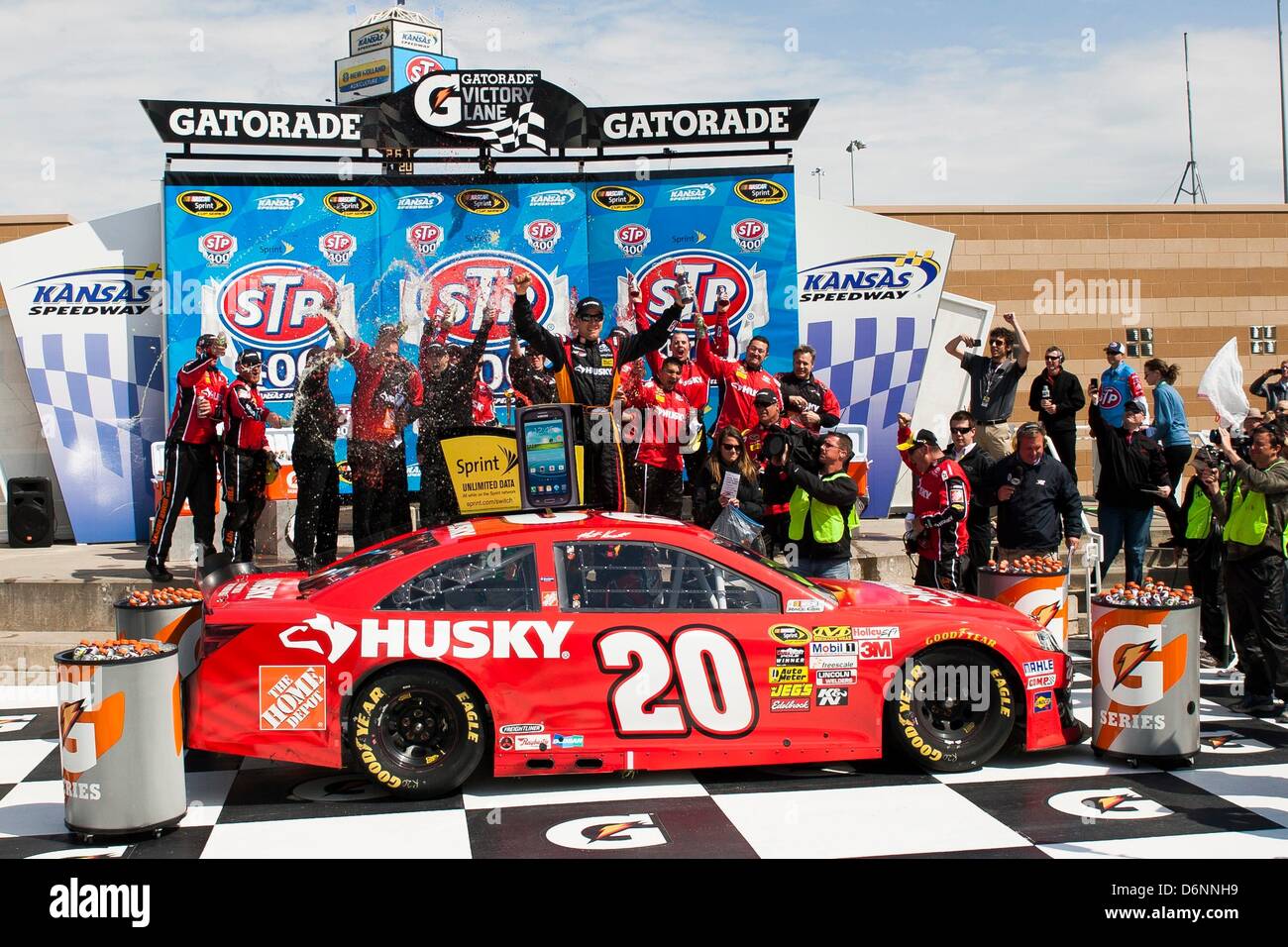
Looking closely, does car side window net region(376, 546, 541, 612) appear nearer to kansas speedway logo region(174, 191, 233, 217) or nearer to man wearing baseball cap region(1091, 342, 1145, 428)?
man wearing baseball cap region(1091, 342, 1145, 428)

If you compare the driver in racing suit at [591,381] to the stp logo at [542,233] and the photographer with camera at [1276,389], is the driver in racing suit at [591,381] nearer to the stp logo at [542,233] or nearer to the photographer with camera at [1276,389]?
the stp logo at [542,233]

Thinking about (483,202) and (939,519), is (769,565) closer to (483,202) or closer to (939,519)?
(939,519)

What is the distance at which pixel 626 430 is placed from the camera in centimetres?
984

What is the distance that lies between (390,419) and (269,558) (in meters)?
3.28

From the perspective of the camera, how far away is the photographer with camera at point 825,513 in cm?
806

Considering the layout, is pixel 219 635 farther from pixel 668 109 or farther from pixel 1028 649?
pixel 668 109

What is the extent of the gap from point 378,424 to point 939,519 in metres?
4.08

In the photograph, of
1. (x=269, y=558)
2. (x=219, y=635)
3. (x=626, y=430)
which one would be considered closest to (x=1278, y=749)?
(x=626, y=430)

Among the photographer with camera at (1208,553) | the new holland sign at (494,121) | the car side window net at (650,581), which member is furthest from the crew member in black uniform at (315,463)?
the photographer with camera at (1208,553)

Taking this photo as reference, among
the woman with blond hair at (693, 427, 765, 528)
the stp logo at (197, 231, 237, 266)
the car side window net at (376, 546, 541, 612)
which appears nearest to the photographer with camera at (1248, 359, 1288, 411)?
the woman with blond hair at (693, 427, 765, 528)

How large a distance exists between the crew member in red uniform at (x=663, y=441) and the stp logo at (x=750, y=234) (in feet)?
13.7

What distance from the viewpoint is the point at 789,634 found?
629 centimetres

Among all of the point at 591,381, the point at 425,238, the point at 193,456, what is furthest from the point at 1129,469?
the point at 425,238
